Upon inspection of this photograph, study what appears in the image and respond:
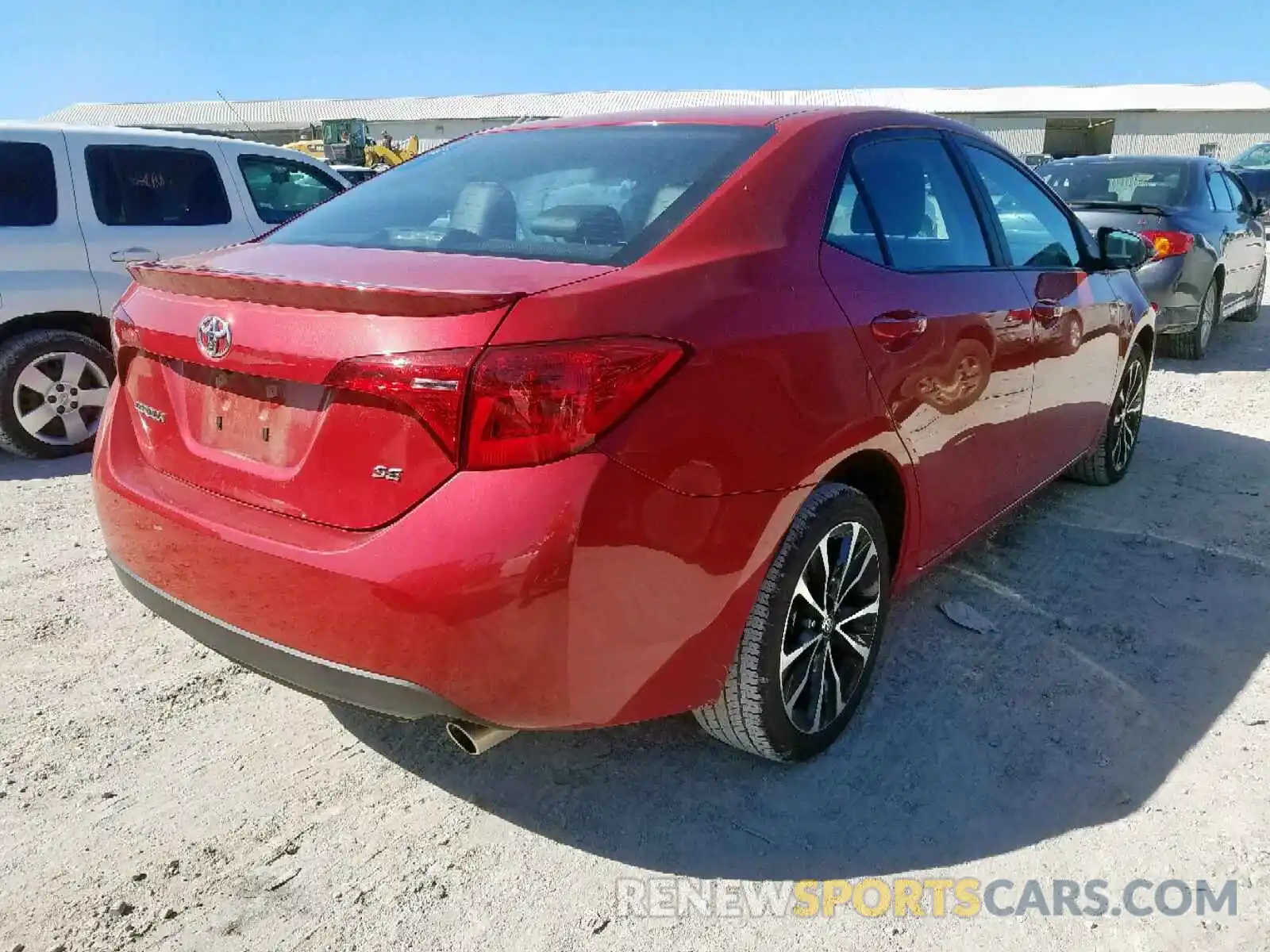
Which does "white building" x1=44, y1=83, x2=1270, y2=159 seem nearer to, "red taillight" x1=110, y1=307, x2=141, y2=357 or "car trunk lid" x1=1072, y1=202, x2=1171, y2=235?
"car trunk lid" x1=1072, y1=202, x2=1171, y2=235

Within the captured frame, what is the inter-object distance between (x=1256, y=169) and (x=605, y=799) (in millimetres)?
23395

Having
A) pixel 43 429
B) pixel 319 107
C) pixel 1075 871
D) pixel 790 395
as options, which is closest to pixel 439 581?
pixel 790 395

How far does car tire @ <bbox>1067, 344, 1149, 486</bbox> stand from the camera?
15.5 feet

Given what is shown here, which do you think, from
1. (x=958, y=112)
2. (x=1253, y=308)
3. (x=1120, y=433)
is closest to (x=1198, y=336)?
(x=1253, y=308)

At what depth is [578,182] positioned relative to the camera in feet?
8.51

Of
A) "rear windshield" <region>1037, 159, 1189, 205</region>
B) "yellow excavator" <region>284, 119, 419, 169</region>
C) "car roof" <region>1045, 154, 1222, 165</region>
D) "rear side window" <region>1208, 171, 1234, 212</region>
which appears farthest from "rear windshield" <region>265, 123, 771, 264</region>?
"yellow excavator" <region>284, 119, 419, 169</region>

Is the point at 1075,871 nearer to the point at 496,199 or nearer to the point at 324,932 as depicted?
the point at 324,932

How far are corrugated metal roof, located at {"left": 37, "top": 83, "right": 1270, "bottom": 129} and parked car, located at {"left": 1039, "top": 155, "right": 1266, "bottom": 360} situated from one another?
35.2 m

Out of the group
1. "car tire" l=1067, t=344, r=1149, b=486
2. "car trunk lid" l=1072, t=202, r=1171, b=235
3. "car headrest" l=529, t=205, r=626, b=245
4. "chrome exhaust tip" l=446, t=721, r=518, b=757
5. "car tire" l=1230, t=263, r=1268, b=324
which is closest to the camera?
"chrome exhaust tip" l=446, t=721, r=518, b=757

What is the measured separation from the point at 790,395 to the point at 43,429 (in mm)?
4828

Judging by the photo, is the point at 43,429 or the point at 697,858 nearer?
the point at 697,858

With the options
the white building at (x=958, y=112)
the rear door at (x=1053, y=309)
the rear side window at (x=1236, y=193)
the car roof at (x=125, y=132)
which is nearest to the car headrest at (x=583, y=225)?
the rear door at (x=1053, y=309)

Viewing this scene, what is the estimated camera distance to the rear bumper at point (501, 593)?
6.02 ft

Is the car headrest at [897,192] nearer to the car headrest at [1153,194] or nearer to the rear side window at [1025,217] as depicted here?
the rear side window at [1025,217]
